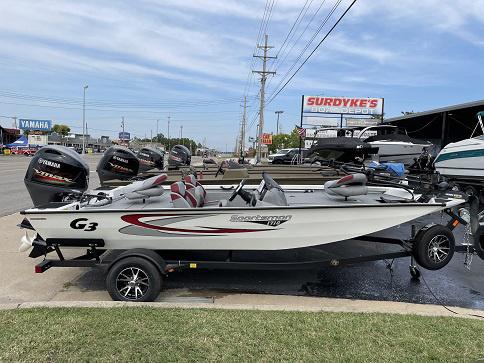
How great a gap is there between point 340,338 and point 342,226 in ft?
5.13

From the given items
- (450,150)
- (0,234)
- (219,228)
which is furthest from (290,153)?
(219,228)

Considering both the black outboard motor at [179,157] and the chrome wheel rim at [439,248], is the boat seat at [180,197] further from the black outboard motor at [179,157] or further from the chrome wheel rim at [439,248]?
the black outboard motor at [179,157]

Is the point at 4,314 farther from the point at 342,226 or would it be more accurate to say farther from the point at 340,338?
the point at 342,226

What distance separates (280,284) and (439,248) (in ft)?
6.48

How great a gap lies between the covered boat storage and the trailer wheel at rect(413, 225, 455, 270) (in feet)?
36.1

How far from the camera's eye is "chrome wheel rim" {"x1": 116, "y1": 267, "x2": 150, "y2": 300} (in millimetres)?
4754

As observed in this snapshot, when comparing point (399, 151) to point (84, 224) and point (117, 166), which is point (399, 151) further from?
point (84, 224)

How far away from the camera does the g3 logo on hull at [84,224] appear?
4.74m

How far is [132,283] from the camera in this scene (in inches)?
187

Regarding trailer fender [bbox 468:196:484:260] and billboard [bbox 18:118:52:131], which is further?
billboard [bbox 18:118:52:131]

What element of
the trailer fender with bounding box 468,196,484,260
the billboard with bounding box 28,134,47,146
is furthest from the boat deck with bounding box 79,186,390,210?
the billboard with bounding box 28,134,47,146

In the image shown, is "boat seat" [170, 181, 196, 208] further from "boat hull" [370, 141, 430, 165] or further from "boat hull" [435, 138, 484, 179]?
"boat hull" [370, 141, 430, 165]

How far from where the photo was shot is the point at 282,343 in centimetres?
353

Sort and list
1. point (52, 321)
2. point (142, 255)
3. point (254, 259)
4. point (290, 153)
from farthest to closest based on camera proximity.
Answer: point (290, 153), point (254, 259), point (142, 255), point (52, 321)
